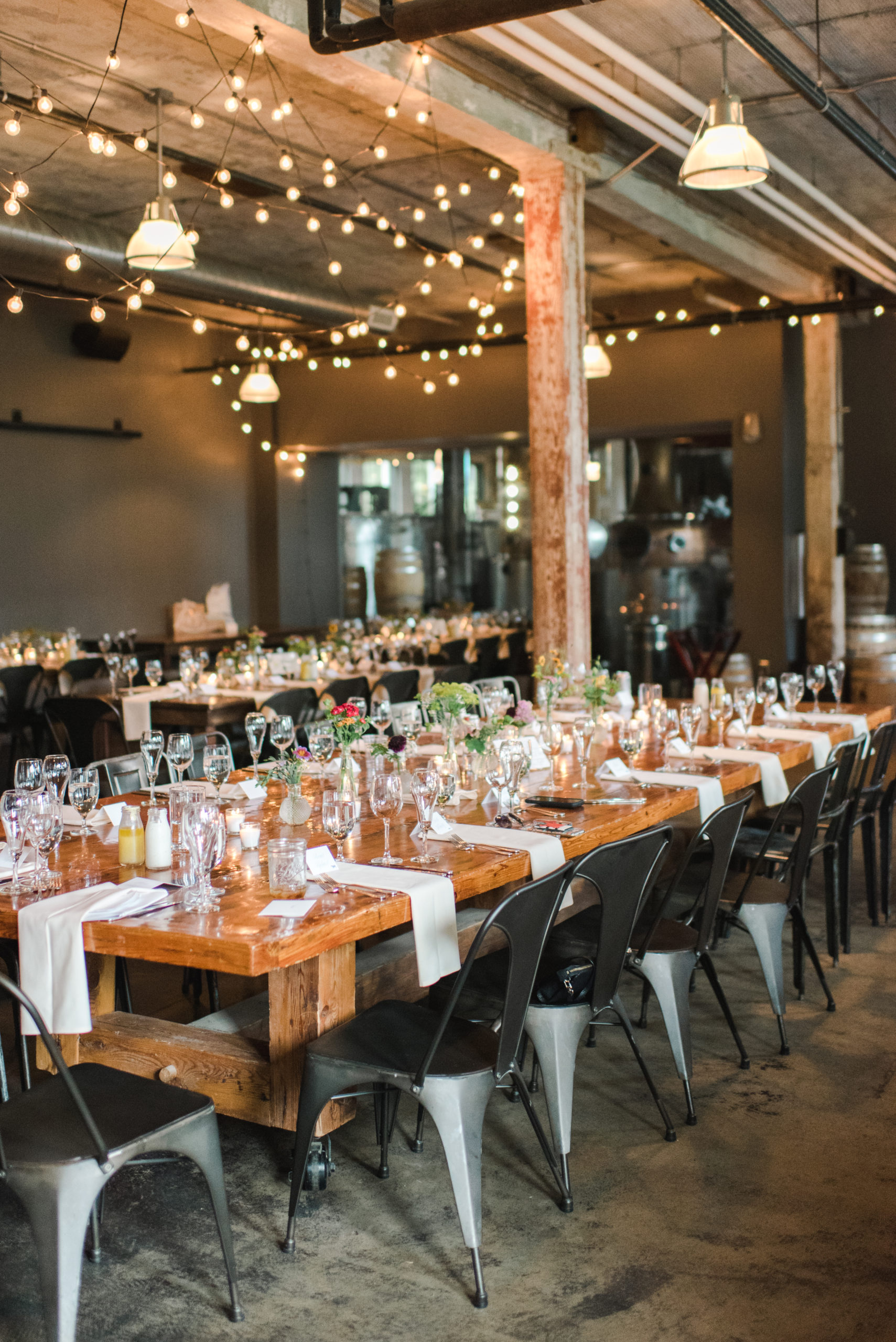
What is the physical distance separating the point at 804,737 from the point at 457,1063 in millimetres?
3051

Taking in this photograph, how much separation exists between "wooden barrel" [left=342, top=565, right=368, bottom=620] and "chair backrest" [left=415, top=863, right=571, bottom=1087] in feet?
43.7

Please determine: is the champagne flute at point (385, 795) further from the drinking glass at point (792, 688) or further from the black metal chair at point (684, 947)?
the drinking glass at point (792, 688)

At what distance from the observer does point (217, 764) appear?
3631 mm

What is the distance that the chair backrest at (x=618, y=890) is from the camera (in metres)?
2.84

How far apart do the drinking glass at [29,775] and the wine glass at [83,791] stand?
0.28ft

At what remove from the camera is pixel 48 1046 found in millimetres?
2137

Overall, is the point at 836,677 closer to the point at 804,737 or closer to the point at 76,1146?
the point at 804,737

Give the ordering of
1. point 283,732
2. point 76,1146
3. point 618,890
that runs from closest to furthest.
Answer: point 76,1146, point 618,890, point 283,732

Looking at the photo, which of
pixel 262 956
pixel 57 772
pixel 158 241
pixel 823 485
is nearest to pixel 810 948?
pixel 262 956

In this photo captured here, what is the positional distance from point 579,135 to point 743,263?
329 centimetres

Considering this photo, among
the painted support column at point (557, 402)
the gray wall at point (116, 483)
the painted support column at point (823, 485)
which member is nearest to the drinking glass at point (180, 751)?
the painted support column at point (557, 402)

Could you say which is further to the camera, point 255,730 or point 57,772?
point 255,730

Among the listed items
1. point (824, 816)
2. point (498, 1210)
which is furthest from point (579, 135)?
point (498, 1210)

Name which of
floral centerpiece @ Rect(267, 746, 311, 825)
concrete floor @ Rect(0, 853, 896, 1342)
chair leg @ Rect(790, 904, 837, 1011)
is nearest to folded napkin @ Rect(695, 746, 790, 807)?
chair leg @ Rect(790, 904, 837, 1011)
